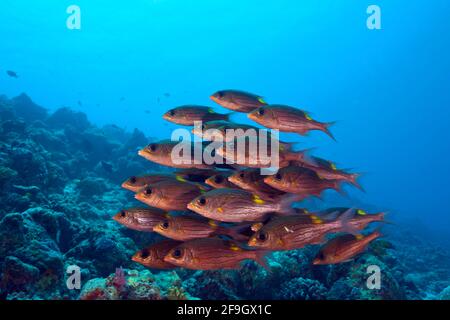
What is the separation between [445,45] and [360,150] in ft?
251

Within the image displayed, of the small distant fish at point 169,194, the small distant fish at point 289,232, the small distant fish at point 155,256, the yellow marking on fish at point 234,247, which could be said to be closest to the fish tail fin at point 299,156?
the small distant fish at point 289,232

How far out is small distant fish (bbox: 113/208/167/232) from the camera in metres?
4.59

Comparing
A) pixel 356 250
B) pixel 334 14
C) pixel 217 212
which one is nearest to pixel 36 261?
pixel 217 212

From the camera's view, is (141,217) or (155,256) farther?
(141,217)

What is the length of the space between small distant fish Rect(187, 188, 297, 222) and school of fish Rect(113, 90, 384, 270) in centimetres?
1

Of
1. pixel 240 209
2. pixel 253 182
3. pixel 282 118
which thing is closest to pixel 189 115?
pixel 282 118

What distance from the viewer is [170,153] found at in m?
4.90

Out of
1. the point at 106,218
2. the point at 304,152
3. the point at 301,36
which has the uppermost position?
the point at 301,36

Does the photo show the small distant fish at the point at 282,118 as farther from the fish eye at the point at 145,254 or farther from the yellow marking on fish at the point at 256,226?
the fish eye at the point at 145,254

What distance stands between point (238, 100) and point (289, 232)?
8.55ft

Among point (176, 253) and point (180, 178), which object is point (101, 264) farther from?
point (176, 253)

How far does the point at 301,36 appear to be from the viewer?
397 ft

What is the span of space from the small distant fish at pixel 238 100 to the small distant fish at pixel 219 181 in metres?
1.40
